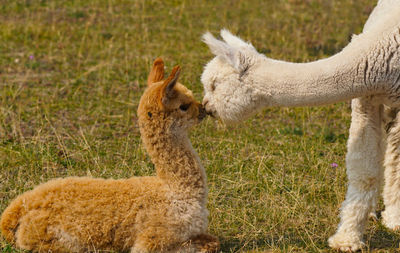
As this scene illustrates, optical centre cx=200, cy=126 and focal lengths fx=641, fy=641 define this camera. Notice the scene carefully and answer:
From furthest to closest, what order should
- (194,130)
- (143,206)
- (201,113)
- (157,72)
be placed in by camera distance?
(194,130), (157,72), (201,113), (143,206)

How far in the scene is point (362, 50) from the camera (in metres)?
4.73

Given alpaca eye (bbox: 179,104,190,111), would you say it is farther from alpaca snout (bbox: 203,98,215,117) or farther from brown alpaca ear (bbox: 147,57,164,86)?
brown alpaca ear (bbox: 147,57,164,86)

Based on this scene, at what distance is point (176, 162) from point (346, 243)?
157 cm

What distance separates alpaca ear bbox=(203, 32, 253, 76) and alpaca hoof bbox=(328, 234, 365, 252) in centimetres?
159

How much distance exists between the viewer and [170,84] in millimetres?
4367

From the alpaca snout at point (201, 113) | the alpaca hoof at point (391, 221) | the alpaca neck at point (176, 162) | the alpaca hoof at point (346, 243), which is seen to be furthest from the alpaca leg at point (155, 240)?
the alpaca hoof at point (391, 221)

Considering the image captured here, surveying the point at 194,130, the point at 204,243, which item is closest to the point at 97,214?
the point at 204,243

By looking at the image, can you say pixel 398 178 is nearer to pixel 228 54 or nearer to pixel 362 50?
pixel 362 50

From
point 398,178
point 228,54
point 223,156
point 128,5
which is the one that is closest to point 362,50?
point 228,54

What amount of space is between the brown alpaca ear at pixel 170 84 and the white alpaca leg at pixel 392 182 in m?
2.02

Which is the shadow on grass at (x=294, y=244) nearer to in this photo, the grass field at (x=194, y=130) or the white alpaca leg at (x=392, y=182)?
the grass field at (x=194, y=130)

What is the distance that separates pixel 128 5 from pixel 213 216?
292 inches

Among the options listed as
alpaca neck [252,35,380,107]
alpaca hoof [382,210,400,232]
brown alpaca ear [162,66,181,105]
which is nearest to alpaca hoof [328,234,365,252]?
alpaca hoof [382,210,400,232]

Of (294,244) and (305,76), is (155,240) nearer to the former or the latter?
(294,244)
